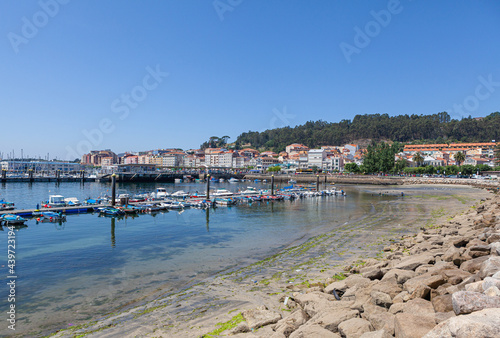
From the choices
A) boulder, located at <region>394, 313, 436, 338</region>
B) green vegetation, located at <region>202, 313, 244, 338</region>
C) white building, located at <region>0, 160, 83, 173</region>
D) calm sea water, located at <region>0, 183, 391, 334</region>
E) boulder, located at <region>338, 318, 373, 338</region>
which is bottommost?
calm sea water, located at <region>0, 183, 391, 334</region>

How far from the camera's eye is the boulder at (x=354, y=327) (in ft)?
18.8

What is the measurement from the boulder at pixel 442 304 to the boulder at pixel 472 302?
32.0 inches

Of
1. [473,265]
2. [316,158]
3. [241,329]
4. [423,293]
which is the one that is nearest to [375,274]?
[473,265]

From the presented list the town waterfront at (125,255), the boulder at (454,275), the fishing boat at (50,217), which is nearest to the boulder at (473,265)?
the boulder at (454,275)

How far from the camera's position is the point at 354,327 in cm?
590

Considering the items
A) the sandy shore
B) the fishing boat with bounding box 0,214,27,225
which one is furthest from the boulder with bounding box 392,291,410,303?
the fishing boat with bounding box 0,214,27,225

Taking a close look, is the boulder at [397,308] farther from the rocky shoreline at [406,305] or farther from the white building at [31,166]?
the white building at [31,166]

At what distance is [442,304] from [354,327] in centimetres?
154

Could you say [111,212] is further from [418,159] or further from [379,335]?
[418,159]

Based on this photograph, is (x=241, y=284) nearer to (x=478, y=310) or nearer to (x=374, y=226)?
(x=478, y=310)

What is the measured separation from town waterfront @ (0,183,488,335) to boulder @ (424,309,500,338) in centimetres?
993

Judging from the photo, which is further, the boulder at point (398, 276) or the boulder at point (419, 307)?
the boulder at point (398, 276)

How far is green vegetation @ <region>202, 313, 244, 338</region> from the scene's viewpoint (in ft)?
27.4

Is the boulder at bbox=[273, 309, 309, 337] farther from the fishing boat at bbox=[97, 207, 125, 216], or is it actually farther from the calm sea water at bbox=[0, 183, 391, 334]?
the fishing boat at bbox=[97, 207, 125, 216]
